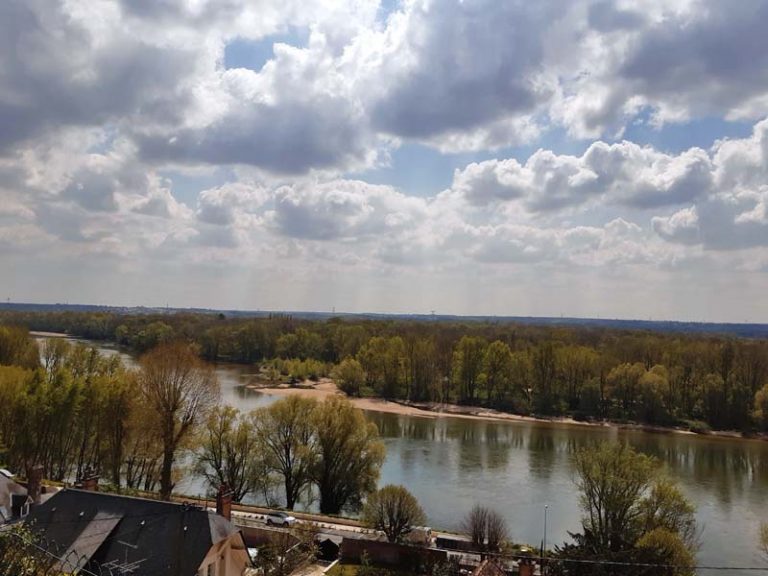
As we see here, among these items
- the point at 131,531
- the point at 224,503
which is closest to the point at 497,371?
the point at 224,503

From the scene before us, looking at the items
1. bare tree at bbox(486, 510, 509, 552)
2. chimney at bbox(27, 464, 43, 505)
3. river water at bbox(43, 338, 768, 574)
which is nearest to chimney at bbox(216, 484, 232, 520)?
chimney at bbox(27, 464, 43, 505)

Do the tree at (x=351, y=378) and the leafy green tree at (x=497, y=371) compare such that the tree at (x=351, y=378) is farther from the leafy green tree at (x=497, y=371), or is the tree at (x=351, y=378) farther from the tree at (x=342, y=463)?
the tree at (x=342, y=463)

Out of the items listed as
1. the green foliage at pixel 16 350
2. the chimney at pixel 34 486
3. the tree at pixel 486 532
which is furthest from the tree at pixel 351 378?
the chimney at pixel 34 486

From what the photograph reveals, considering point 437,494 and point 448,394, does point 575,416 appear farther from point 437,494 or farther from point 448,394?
point 437,494

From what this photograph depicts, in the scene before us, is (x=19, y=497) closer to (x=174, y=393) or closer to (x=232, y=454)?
(x=174, y=393)

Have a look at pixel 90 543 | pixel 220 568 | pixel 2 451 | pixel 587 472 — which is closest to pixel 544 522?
pixel 587 472

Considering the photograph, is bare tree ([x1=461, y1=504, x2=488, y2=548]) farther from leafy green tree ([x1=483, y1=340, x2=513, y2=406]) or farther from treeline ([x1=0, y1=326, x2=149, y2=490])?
leafy green tree ([x1=483, y1=340, x2=513, y2=406])
